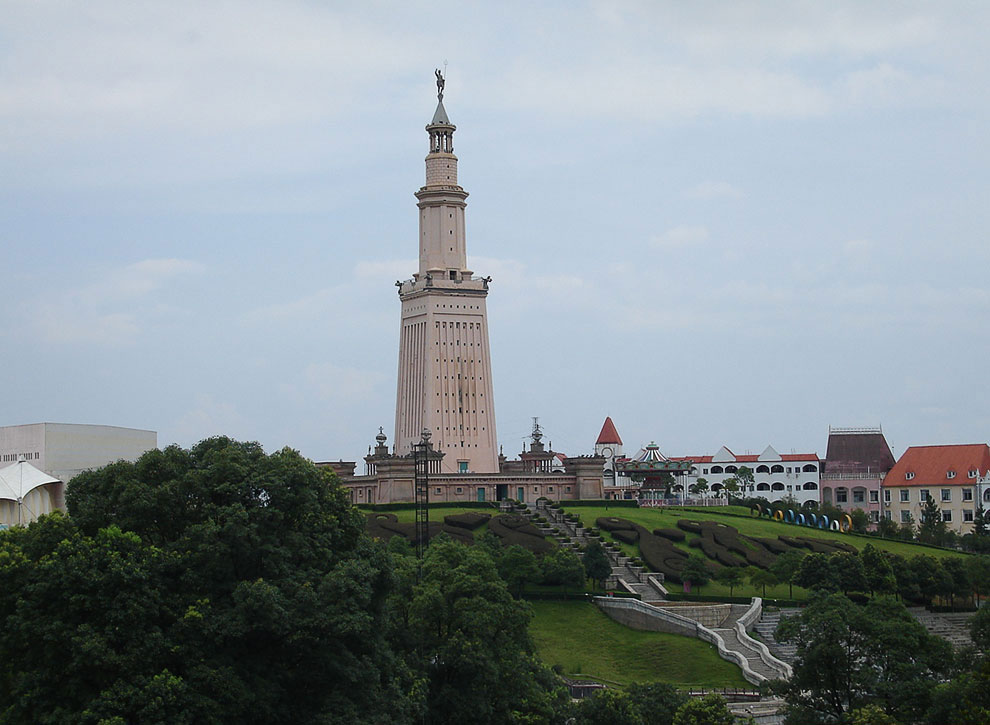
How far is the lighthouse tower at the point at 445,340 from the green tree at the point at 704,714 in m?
59.1

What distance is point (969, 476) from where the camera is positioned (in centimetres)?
13012

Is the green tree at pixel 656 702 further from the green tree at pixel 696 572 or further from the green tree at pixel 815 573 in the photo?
the green tree at pixel 696 572

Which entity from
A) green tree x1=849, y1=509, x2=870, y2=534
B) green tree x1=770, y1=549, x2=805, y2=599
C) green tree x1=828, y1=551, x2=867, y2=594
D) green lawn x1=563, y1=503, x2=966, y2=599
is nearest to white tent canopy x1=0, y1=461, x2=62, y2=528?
green lawn x1=563, y1=503, x2=966, y2=599

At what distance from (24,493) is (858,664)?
3490 centimetres

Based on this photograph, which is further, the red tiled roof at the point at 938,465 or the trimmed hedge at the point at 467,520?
the red tiled roof at the point at 938,465

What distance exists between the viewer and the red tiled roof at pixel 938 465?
430ft

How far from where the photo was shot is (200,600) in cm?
4275

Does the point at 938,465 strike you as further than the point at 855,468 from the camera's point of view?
No

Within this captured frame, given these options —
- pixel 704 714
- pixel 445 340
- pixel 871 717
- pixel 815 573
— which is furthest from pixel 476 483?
pixel 871 717

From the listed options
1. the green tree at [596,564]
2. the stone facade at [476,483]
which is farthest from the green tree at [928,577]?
the stone facade at [476,483]

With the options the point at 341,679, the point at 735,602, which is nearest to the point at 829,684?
the point at 341,679

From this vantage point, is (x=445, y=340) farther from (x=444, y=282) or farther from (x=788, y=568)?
(x=788, y=568)

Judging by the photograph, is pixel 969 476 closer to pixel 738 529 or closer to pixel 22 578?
pixel 738 529

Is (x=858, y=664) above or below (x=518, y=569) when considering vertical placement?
below
